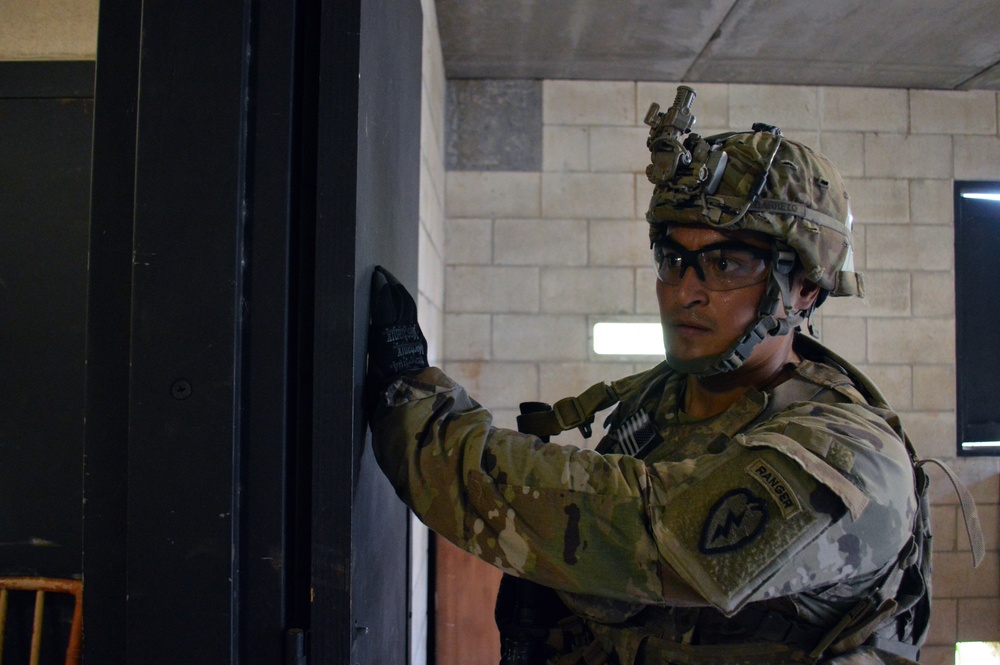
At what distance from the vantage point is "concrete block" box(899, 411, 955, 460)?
3.12 meters

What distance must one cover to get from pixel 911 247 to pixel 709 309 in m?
2.62

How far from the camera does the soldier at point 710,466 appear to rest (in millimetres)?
766

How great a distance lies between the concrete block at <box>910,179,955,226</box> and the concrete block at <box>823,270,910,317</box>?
314 mm

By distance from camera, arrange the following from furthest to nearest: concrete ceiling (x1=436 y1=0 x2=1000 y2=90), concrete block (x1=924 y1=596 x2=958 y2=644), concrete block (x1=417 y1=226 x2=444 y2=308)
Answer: concrete block (x1=924 y1=596 x2=958 y2=644) → concrete ceiling (x1=436 y1=0 x2=1000 y2=90) → concrete block (x1=417 y1=226 x2=444 y2=308)

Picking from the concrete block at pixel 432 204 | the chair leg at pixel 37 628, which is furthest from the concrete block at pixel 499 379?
the chair leg at pixel 37 628

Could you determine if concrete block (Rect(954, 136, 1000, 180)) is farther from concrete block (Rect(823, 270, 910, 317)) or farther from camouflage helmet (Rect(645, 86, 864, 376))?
camouflage helmet (Rect(645, 86, 864, 376))

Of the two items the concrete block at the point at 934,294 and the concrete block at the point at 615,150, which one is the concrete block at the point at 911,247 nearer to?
the concrete block at the point at 934,294

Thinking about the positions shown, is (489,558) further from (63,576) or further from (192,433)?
(63,576)

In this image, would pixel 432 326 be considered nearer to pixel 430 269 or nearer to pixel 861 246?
pixel 430 269

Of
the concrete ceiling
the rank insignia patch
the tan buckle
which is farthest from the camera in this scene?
the concrete ceiling

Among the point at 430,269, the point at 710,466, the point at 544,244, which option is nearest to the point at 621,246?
the point at 544,244

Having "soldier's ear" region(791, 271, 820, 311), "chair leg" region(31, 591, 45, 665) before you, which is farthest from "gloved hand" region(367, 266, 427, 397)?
"chair leg" region(31, 591, 45, 665)

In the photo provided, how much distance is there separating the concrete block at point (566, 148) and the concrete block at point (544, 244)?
0.89 ft

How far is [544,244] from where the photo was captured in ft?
10.2
